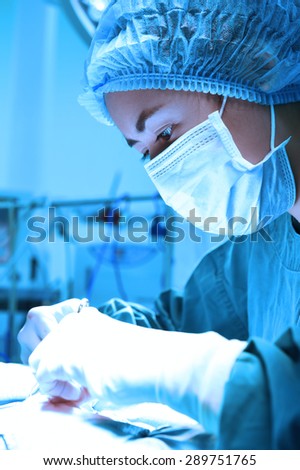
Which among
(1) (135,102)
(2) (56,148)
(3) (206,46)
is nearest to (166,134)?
(1) (135,102)

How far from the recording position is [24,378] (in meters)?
1.15

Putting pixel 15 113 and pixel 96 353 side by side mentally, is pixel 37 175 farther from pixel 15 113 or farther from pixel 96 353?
pixel 96 353

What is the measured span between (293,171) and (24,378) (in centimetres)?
81

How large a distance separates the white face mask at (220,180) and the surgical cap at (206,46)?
8 centimetres

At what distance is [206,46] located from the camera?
108cm

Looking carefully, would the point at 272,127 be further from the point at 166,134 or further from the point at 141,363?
the point at 141,363

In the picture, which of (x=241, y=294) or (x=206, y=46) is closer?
(x=206, y=46)

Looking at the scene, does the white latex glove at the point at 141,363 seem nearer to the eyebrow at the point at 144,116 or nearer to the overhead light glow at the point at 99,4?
the eyebrow at the point at 144,116

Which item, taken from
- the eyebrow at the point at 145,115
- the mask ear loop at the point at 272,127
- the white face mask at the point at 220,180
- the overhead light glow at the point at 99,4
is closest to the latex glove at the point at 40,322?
the white face mask at the point at 220,180

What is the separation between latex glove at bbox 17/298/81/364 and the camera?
1.19 m

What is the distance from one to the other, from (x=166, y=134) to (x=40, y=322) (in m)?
0.55

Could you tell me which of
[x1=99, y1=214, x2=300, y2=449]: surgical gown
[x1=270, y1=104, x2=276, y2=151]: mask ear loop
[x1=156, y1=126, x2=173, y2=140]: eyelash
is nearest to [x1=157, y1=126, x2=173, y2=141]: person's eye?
[x1=156, y1=126, x2=173, y2=140]: eyelash

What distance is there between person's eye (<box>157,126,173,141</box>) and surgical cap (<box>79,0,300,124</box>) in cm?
9

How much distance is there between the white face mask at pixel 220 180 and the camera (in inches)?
44.3
